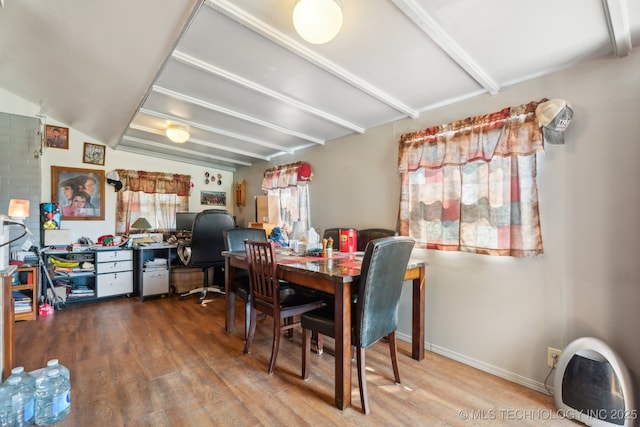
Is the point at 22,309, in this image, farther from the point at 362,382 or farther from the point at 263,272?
the point at 362,382

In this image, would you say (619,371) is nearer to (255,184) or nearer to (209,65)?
(209,65)

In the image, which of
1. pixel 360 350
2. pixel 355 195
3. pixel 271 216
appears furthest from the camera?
pixel 271 216

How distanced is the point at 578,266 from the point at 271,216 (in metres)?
3.52

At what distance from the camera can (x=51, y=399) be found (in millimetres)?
1585

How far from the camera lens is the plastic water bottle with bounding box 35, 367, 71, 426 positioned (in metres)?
1.57

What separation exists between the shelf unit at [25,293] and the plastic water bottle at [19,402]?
2242 millimetres

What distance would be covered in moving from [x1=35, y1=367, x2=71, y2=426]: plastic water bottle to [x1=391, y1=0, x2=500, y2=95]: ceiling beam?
2728 mm

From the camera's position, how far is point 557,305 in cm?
192

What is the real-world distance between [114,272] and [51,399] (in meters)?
2.75

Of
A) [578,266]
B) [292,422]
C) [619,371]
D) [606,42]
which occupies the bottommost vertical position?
[292,422]

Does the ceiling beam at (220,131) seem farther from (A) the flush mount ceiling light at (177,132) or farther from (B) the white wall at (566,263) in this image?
(B) the white wall at (566,263)

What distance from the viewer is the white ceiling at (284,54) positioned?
4.99 ft

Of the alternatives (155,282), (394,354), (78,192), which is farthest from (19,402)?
(78,192)

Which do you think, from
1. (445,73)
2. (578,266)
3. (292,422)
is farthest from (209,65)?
(578,266)
